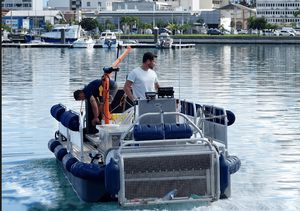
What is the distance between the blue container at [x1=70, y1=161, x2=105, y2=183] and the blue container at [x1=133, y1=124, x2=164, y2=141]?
→ 97 cm

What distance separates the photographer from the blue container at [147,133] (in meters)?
12.5

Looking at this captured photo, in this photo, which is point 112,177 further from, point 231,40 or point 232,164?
point 231,40

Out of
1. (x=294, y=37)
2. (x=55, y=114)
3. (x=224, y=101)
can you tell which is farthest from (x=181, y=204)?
(x=294, y=37)

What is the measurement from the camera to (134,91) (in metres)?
14.9

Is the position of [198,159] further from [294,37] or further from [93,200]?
[294,37]

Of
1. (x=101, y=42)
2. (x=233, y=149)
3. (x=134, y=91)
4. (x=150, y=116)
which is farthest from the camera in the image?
(x=101, y=42)

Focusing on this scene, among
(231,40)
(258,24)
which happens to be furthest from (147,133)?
(258,24)

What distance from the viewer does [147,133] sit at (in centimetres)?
1255

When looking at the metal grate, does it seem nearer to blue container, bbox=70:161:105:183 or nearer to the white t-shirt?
blue container, bbox=70:161:105:183

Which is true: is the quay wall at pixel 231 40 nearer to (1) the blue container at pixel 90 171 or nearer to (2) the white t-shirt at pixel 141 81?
(2) the white t-shirt at pixel 141 81

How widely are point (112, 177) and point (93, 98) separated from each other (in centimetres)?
347

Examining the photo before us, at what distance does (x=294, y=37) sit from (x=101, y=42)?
46280mm

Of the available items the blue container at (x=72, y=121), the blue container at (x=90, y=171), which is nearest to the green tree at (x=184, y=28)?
Result: the blue container at (x=72, y=121)

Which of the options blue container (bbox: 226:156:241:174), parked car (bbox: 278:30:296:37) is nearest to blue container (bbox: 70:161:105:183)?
blue container (bbox: 226:156:241:174)
